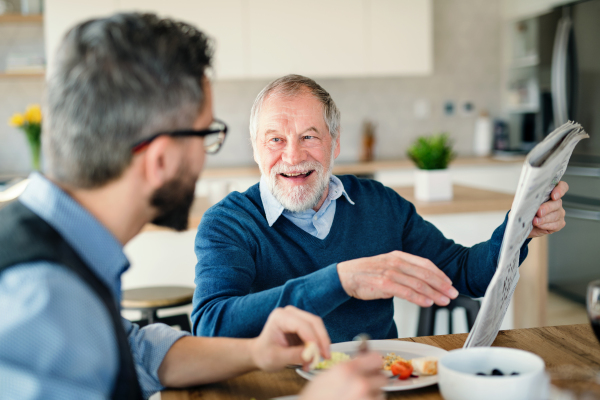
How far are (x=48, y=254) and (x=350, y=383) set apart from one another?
0.39 m

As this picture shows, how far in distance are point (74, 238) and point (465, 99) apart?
15.7 ft

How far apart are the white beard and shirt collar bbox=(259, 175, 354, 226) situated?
0.04 feet

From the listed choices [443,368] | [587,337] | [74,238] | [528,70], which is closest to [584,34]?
[528,70]

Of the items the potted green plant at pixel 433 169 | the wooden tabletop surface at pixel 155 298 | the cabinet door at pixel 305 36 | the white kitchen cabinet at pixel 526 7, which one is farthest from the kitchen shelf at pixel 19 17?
the white kitchen cabinet at pixel 526 7

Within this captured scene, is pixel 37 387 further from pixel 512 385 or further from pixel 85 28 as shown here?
pixel 512 385

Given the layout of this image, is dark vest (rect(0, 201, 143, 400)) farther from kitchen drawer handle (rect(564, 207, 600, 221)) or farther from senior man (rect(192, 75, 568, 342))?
kitchen drawer handle (rect(564, 207, 600, 221))

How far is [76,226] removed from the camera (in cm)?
76

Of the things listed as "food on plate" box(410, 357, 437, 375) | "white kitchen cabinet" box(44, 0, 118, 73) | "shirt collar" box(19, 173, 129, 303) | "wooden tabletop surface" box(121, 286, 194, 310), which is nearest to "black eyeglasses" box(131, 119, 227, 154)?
"shirt collar" box(19, 173, 129, 303)

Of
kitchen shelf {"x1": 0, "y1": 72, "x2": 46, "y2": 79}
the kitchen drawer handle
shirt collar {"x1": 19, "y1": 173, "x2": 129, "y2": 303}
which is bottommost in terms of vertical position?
the kitchen drawer handle

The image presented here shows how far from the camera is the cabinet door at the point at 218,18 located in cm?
420

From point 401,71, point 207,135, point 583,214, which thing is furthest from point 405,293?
point 401,71

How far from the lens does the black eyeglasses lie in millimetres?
800

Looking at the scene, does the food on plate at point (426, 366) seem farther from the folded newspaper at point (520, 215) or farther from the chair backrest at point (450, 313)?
the chair backrest at point (450, 313)

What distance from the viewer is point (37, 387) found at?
620 mm
